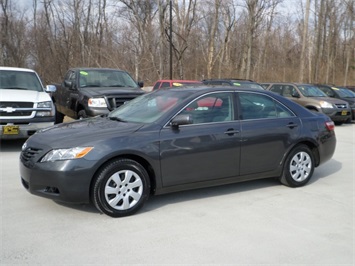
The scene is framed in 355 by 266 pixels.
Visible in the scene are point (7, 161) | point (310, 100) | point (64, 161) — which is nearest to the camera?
point (64, 161)

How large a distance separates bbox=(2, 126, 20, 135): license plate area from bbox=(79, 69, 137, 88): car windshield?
2873mm

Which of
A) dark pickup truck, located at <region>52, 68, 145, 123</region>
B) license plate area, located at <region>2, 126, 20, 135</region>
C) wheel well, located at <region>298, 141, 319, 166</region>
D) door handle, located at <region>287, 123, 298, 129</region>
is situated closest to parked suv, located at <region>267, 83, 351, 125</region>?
dark pickup truck, located at <region>52, 68, 145, 123</region>

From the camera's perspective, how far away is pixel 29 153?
4.43 m

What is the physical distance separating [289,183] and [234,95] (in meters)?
1.62

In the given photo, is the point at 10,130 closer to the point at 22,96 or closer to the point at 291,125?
the point at 22,96

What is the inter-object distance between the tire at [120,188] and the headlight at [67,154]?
290 millimetres

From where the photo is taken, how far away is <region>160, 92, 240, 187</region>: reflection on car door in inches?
180

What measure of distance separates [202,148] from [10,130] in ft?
15.0

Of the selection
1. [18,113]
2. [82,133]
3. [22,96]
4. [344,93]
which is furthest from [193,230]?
[344,93]

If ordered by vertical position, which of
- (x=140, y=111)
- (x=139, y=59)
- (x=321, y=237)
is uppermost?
(x=139, y=59)

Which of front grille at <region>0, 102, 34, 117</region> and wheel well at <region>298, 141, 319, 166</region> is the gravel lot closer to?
wheel well at <region>298, 141, 319, 166</region>

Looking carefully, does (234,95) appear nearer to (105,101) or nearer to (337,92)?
(105,101)

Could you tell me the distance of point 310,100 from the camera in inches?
575

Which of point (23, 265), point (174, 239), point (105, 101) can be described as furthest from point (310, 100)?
point (23, 265)
